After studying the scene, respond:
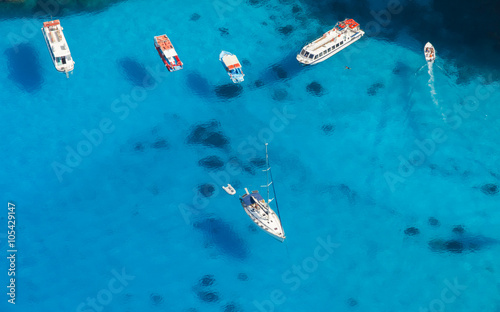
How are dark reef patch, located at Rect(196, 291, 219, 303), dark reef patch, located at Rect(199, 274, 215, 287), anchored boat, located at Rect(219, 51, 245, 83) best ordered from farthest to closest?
1. anchored boat, located at Rect(219, 51, 245, 83)
2. dark reef patch, located at Rect(199, 274, 215, 287)
3. dark reef patch, located at Rect(196, 291, 219, 303)

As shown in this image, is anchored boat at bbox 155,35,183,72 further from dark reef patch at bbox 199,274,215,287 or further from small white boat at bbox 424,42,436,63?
small white boat at bbox 424,42,436,63

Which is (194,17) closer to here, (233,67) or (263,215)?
(233,67)

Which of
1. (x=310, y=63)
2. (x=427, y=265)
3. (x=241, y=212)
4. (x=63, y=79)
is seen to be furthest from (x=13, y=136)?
(x=427, y=265)

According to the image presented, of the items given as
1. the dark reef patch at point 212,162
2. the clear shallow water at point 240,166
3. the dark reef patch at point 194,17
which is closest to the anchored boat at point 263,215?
the clear shallow water at point 240,166

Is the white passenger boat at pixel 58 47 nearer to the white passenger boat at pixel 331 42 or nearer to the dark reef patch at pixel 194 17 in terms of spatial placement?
the dark reef patch at pixel 194 17

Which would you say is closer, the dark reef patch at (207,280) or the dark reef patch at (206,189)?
the dark reef patch at (207,280)

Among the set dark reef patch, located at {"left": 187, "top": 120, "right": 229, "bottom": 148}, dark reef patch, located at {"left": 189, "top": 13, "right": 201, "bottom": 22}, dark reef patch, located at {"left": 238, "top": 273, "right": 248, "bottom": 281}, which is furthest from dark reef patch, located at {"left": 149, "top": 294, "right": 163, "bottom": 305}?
dark reef patch, located at {"left": 189, "top": 13, "right": 201, "bottom": 22}

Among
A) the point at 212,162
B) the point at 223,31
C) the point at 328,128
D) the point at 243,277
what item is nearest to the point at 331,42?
the point at 328,128
